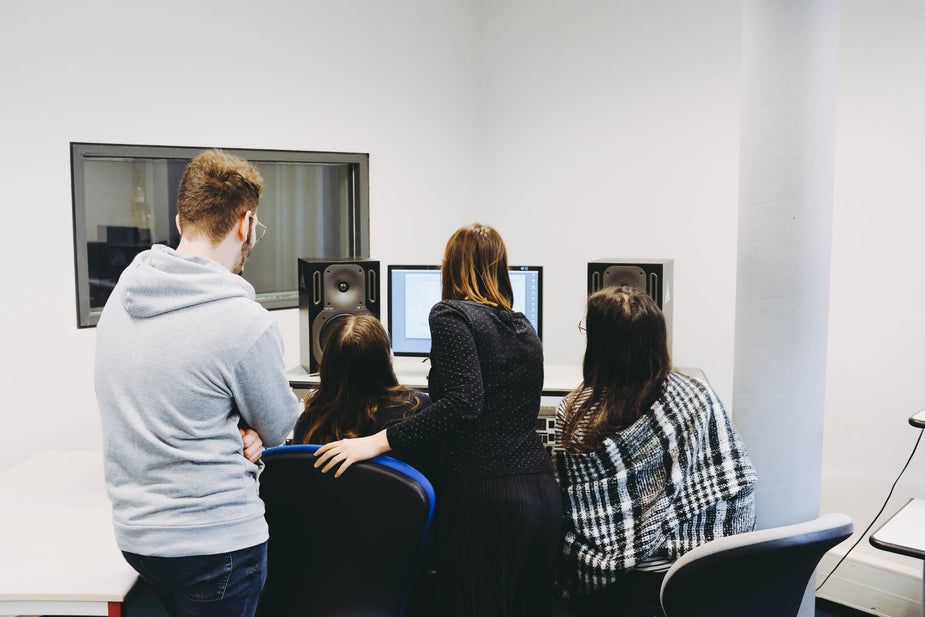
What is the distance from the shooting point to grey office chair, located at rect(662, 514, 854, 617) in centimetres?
154

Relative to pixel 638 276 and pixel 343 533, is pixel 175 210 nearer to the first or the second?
pixel 638 276

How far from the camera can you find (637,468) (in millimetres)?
1947

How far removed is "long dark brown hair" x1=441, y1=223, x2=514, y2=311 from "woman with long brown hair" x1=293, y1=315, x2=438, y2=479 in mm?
258

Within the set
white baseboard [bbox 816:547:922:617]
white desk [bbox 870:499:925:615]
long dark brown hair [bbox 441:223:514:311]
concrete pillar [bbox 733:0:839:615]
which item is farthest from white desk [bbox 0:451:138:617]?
white baseboard [bbox 816:547:922:617]

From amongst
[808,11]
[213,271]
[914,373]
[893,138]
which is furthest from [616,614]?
[893,138]

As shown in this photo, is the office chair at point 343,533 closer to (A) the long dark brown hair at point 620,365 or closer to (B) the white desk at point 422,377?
(A) the long dark brown hair at point 620,365

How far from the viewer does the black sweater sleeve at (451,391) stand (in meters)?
1.90

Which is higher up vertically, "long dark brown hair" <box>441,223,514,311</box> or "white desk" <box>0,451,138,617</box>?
"long dark brown hair" <box>441,223,514,311</box>

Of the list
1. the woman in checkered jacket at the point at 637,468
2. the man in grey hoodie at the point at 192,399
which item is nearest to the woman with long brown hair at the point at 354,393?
the woman in checkered jacket at the point at 637,468

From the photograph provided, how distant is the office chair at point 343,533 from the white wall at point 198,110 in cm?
225

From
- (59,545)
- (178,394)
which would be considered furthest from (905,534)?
(59,545)

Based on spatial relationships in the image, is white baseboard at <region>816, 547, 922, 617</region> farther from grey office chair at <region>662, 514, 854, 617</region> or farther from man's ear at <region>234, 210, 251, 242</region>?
man's ear at <region>234, 210, 251, 242</region>

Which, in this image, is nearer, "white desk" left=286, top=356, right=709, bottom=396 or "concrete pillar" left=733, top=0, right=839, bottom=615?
"concrete pillar" left=733, top=0, right=839, bottom=615

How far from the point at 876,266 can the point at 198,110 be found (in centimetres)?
288
